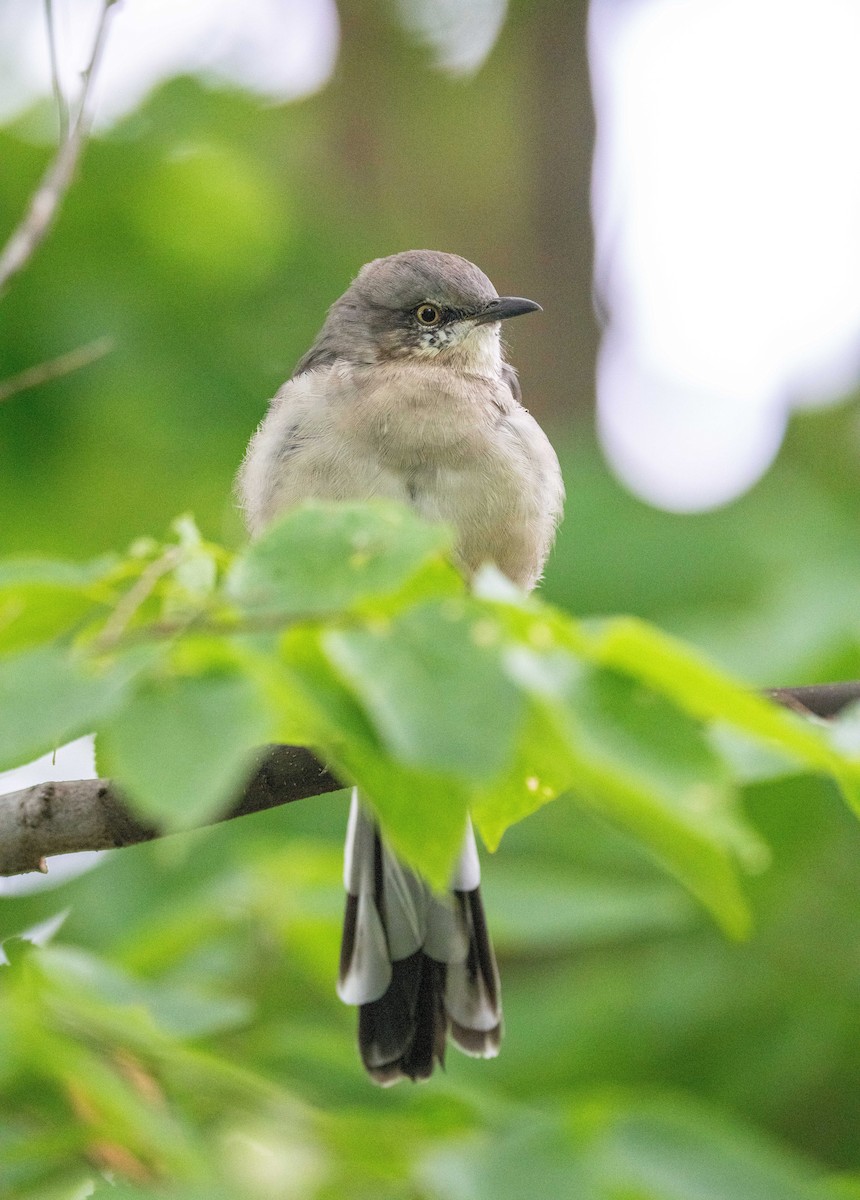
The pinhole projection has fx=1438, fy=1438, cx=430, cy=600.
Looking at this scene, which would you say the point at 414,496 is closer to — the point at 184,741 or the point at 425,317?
the point at 425,317

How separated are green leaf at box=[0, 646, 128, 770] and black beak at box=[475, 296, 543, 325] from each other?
360 cm

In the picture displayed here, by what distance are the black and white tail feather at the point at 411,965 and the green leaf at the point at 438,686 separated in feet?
7.30

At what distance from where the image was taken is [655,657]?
64.4 inches

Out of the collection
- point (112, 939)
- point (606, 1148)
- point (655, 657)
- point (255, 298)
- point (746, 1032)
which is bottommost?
point (746, 1032)

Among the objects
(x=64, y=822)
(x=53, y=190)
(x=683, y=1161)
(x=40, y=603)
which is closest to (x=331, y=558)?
(x=40, y=603)

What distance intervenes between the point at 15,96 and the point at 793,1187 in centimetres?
541

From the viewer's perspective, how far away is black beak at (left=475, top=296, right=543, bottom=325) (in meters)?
5.03

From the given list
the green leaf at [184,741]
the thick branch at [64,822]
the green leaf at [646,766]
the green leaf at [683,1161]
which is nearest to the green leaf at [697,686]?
the green leaf at [646,766]

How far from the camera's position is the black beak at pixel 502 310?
503 centimetres

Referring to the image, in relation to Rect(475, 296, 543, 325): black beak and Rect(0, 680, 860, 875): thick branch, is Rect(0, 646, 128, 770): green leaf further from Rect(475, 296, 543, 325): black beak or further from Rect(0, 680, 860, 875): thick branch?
Rect(475, 296, 543, 325): black beak

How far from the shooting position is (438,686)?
61.8 inches

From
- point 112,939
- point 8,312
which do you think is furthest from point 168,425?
point 112,939

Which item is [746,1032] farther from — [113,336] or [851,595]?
[113,336]

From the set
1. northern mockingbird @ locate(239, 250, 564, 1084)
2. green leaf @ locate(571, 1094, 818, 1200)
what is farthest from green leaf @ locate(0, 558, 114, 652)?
northern mockingbird @ locate(239, 250, 564, 1084)
